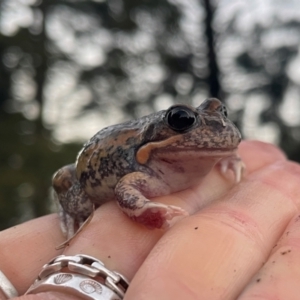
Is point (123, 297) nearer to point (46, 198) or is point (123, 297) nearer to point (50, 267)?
point (50, 267)

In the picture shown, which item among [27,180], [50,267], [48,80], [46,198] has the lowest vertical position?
[46,198]

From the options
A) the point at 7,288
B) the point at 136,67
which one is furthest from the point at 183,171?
the point at 136,67

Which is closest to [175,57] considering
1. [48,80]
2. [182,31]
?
[182,31]

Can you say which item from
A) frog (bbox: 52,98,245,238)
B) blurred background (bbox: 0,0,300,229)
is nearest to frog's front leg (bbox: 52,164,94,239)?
frog (bbox: 52,98,245,238)

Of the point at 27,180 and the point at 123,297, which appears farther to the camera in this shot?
the point at 27,180

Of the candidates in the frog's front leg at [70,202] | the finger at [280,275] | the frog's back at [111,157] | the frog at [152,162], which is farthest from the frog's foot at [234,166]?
the frog's front leg at [70,202]

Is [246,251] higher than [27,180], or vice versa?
[246,251]
